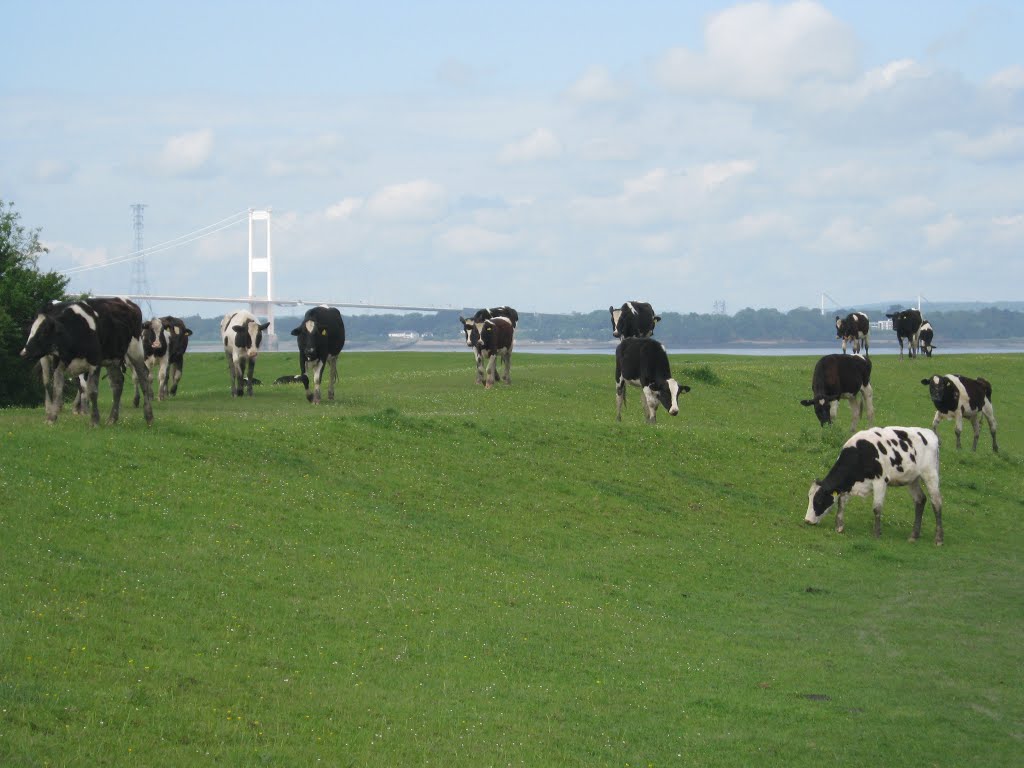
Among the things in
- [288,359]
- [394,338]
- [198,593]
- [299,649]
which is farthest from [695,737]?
[394,338]

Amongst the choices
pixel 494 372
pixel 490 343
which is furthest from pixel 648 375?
pixel 494 372

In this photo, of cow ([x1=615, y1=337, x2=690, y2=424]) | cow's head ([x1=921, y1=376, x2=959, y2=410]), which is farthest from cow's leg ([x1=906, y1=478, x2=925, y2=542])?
cow's head ([x1=921, y1=376, x2=959, y2=410])

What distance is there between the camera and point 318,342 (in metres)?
29.0

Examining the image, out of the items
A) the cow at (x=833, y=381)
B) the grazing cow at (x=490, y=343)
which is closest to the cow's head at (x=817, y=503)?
the cow at (x=833, y=381)

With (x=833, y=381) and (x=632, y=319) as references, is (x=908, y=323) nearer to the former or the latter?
(x=632, y=319)

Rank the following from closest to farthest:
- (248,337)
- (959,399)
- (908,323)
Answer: (248,337), (959,399), (908,323)

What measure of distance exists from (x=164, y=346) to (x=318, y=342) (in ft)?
11.8

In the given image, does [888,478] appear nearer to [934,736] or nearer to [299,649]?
[934,736]

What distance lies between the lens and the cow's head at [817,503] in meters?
22.7

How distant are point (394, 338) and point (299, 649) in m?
133

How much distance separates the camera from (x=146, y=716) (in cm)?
952

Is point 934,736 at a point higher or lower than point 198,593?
lower

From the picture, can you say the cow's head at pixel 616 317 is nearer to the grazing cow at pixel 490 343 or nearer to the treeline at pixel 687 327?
the grazing cow at pixel 490 343

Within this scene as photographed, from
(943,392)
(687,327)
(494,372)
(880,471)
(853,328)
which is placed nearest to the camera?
(880,471)
